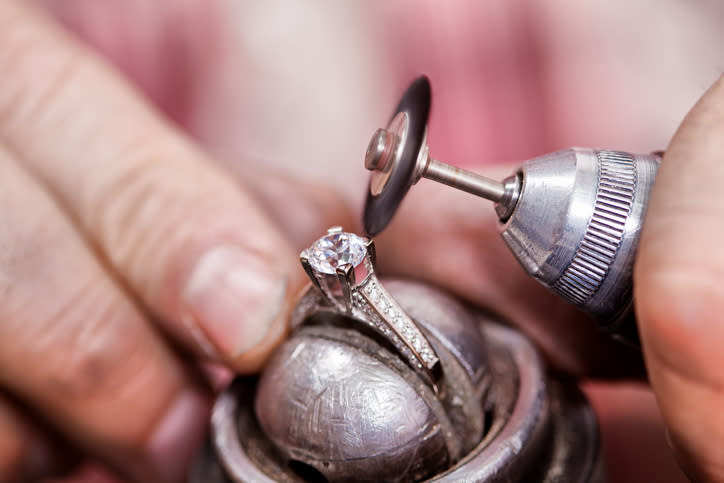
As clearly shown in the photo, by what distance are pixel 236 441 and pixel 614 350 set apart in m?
0.56

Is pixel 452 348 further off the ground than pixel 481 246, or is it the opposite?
pixel 452 348

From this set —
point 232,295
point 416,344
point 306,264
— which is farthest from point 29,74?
point 416,344

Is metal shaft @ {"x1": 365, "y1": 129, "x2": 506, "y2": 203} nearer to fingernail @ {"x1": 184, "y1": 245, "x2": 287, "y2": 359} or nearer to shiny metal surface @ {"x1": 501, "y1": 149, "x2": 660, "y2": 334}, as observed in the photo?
shiny metal surface @ {"x1": 501, "y1": 149, "x2": 660, "y2": 334}

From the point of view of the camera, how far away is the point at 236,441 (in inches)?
27.6

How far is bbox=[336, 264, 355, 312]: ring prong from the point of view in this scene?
0.61 m

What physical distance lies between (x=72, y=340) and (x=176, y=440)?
263mm

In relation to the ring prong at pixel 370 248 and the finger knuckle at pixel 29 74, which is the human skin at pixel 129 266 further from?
the ring prong at pixel 370 248

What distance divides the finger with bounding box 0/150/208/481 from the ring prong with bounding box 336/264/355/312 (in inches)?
20.5

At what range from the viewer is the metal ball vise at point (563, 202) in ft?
1.91

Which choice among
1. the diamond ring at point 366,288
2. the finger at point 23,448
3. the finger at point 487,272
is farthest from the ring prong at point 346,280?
the finger at point 23,448

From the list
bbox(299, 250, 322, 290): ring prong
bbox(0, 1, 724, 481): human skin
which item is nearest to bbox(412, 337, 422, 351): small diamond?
bbox(299, 250, 322, 290): ring prong

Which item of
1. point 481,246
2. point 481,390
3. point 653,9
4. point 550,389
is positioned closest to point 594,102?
point 653,9

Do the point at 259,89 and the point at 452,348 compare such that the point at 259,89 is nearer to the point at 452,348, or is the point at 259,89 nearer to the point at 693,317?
the point at 452,348

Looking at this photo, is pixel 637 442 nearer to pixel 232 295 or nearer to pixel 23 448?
pixel 232 295
